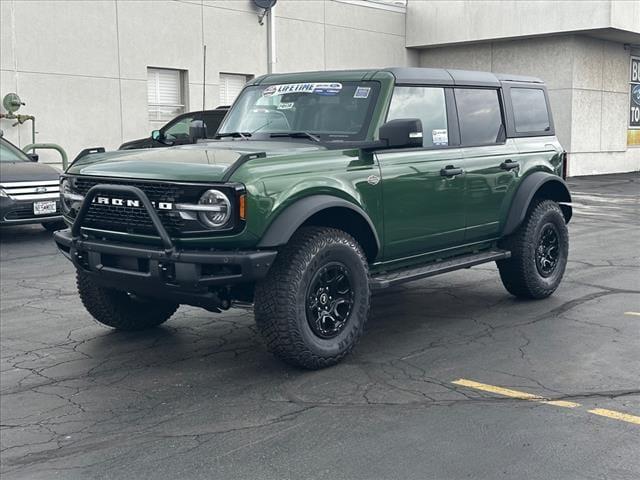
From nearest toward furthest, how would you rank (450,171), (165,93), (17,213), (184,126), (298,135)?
1. (298,135)
2. (450,171)
3. (17,213)
4. (184,126)
5. (165,93)

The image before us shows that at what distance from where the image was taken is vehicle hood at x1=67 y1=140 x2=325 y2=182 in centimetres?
524

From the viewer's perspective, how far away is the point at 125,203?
17.7ft

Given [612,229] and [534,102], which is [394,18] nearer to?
[612,229]

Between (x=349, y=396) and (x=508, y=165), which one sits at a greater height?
(x=508, y=165)

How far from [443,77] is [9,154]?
8.55 meters

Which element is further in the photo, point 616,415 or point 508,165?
point 508,165

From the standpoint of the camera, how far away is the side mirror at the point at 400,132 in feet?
19.5

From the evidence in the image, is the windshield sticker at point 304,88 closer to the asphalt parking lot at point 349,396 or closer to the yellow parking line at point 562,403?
the asphalt parking lot at point 349,396

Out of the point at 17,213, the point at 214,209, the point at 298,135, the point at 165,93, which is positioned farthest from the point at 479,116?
the point at 165,93

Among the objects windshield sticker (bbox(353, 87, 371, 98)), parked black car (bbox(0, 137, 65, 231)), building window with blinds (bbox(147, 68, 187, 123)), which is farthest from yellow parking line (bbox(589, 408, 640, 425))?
building window with blinds (bbox(147, 68, 187, 123))

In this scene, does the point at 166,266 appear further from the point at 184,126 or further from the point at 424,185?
the point at 184,126

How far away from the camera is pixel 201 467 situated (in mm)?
4078

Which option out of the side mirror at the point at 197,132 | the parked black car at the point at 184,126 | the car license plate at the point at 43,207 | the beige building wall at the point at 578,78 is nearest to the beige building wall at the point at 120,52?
the parked black car at the point at 184,126

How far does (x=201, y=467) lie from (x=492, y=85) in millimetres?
4718
